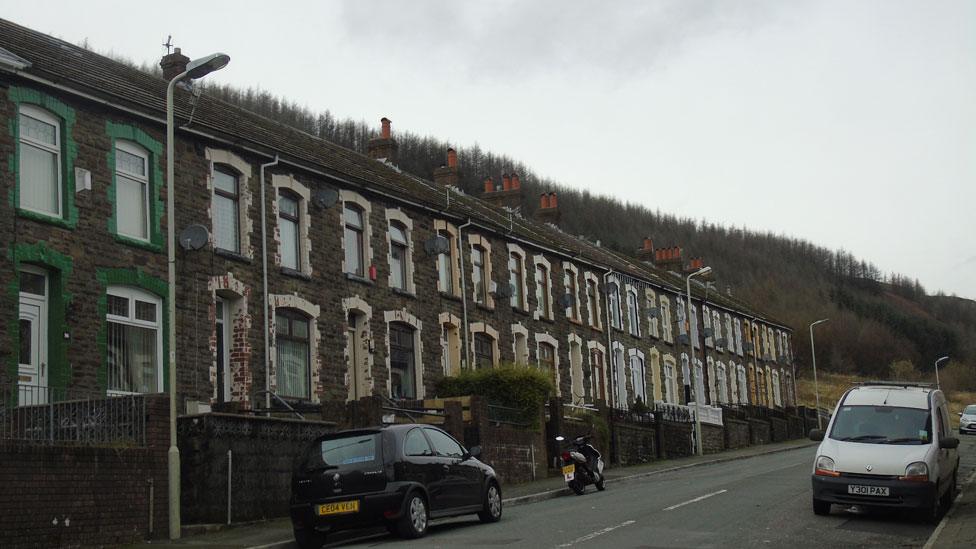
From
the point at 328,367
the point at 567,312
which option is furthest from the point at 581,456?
the point at 567,312

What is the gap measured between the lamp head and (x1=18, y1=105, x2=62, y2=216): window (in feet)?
16.8

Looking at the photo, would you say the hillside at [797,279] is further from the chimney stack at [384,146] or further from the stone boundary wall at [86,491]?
the stone boundary wall at [86,491]

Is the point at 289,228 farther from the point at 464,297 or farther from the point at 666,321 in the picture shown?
the point at 666,321

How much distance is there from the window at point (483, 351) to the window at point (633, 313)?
13.4 metres

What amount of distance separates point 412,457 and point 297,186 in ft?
41.8

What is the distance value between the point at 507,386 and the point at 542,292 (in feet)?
33.4

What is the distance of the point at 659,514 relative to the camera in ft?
58.0

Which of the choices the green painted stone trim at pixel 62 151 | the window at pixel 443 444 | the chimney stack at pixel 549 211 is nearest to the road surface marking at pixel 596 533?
the window at pixel 443 444

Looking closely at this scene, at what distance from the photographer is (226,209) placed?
2511 centimetres

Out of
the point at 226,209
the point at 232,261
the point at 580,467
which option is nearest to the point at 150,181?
the point at 226,209

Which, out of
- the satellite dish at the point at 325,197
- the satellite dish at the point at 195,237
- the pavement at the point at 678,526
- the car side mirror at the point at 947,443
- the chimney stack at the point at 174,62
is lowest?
the pavement at the point at 678,526

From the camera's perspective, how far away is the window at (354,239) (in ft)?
95.4

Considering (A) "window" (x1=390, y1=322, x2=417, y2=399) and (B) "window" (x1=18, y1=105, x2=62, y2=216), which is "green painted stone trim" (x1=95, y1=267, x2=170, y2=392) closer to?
(B) "window" (x1=18, y1=105, x2=62, y2=216)

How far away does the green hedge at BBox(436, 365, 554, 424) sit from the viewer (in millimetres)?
30641
